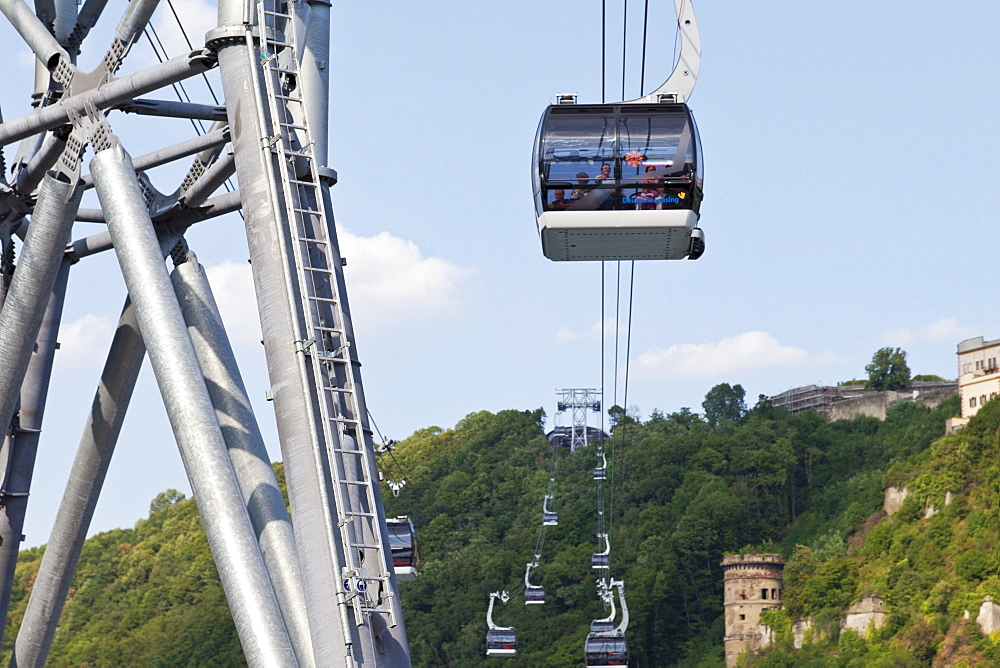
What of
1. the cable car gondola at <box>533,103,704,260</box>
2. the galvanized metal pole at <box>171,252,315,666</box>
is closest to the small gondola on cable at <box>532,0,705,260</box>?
the cable car gondola at <box>533,103,704,260</box>

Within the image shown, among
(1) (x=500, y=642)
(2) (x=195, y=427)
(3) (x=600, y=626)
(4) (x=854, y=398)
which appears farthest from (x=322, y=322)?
(4) (x=854, y=398)

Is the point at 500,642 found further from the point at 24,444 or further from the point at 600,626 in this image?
the point at 24,444

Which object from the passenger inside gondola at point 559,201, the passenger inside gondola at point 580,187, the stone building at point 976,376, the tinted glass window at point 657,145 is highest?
the stone building at point 976,376

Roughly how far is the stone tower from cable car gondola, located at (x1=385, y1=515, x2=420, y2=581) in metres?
99.2

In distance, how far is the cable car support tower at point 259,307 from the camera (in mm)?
10938

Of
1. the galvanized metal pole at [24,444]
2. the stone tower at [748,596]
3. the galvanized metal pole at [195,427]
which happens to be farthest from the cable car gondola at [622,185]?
the stone tower at [748,596]

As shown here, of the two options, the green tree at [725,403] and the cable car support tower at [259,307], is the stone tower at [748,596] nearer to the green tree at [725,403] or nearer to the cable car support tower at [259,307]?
the green tree at [725,403]

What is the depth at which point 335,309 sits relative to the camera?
38.5ft

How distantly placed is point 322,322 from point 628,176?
22.5 feet

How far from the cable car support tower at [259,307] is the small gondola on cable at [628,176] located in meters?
3.79

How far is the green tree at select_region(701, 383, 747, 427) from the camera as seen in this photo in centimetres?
16538

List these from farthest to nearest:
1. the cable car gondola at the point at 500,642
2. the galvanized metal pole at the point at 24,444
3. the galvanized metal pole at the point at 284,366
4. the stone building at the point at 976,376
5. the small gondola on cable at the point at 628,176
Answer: the stone building at the point at 976,376
the cable car gondola at the point at 500,642
the galvanized metal pole at the point at 24,444
the small gondola on cable at the point at 628,176
the galvanized metal pole at the point at 284,366

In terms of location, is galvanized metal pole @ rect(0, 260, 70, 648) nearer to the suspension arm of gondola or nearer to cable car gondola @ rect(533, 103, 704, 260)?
cable car gondola @ rect(533, 103, 704, 260)

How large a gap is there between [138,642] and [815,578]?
5260 centimetres
